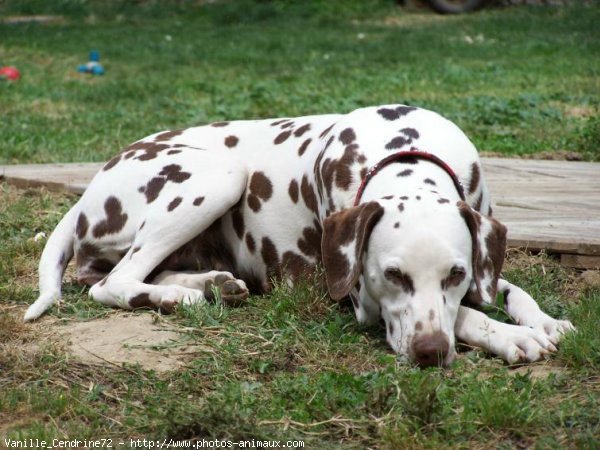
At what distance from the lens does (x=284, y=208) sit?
554cm

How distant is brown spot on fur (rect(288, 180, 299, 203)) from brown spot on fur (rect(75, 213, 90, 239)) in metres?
1.11

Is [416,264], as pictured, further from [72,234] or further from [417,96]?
[417,96]

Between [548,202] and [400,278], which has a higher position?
[400,278]

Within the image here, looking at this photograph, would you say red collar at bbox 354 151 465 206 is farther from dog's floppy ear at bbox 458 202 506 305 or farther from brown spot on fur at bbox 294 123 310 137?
brown spot on fur at bbox 294 123 310 137

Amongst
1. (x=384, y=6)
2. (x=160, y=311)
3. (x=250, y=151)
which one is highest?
(x=250, y=151)

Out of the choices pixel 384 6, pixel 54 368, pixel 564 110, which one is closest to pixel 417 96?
pixel 564 110

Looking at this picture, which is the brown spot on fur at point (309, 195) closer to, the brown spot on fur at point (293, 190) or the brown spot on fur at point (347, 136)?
the brown spot on fur at point (293, 190)

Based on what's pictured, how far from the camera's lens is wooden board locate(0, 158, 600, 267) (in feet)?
18.9

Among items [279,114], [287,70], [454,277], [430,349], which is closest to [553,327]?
[454,277]

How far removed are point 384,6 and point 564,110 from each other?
417 inches

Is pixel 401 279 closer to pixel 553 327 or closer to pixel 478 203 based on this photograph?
pixel 553 327

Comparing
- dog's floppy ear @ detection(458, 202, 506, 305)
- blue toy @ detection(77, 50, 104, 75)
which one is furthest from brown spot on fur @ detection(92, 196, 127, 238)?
blue toy @ detection(77, 50, 104, 75)

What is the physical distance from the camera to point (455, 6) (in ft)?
65.4

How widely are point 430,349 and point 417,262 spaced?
365 millimetres
